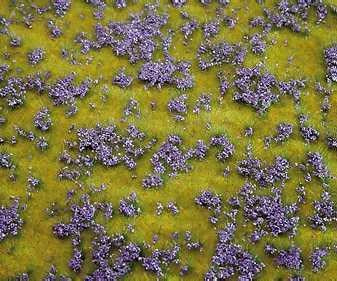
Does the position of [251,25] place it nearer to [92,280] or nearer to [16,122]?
[16,122]

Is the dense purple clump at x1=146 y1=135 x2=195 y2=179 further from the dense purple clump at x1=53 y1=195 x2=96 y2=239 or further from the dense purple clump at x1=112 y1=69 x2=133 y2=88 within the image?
the dense purple clump at x1=112 y1=69 x2=133 y2=88

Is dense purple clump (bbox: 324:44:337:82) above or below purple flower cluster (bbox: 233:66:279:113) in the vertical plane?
above

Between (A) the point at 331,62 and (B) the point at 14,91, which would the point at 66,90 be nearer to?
(B) the point at 14,91

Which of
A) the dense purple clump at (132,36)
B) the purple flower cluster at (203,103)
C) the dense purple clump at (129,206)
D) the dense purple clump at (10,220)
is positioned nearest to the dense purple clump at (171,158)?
the dense purple clump at (129,206)

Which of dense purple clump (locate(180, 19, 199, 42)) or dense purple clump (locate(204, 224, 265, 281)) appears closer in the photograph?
dense purple clump (locate(204, 224, 265, 281))

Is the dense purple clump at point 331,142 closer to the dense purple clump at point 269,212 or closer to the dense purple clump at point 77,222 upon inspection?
the dense purple clump at point 269,212

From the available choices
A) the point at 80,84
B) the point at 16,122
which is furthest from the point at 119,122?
the point at 16,122

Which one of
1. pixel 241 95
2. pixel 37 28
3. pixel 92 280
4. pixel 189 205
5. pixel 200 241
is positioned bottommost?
pixel 92 280

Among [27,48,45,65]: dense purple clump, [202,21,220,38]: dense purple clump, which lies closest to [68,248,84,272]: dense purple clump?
[27,48,45,65]: dense purple clump
